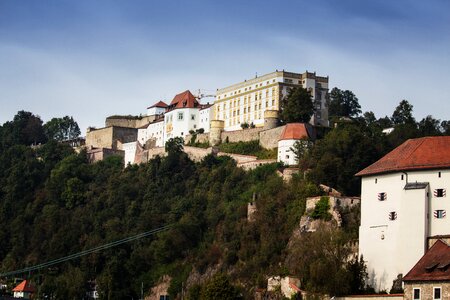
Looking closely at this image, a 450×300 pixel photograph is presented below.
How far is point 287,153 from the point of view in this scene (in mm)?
78438

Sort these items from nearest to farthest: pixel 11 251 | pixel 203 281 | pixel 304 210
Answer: pixel 304 210, pixel 203 281, pixel 11 251

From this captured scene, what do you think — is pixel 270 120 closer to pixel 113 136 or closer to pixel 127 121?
pixel 113 136

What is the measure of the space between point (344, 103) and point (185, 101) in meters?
17.0

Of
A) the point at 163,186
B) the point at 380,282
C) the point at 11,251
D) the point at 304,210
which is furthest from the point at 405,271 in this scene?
the point at 11,251

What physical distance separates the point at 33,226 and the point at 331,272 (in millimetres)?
47313

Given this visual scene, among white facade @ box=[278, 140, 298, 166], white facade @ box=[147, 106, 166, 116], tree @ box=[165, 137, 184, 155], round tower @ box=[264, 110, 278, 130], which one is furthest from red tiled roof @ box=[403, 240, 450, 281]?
white facade @ box=[147, 106, 166, 116]

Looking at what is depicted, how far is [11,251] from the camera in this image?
305ft

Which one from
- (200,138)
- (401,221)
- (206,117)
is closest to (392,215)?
(401,221)

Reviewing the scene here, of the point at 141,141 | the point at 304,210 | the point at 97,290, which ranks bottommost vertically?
the point at 97,290

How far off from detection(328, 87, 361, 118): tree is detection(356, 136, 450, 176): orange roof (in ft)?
133

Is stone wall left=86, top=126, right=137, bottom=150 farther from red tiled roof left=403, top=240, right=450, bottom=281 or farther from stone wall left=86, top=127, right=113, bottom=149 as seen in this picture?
red tiled roof left=403, top=240, right=450, bottom=281

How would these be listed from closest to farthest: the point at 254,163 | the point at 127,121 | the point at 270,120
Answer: the point at 254,163 < the point at 270,120 < the point at 127,121

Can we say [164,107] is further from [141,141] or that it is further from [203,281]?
[203,281]

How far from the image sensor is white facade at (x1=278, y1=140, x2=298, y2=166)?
78.0 metres
